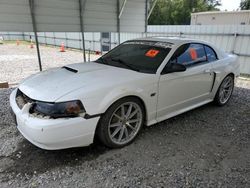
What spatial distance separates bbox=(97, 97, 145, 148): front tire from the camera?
2.73 m

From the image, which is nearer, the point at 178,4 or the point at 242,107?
the point at 242,107

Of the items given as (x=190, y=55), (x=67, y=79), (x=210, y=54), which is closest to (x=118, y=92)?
(x=67, y=79)

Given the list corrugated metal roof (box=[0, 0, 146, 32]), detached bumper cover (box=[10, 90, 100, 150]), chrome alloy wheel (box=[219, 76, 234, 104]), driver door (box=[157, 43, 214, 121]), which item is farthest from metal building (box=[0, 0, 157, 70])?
chrome alloy wheel (box=[219, 76, 234, 104])

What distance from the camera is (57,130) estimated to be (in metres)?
2.36

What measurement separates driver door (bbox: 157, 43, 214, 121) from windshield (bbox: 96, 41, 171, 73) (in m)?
0.19

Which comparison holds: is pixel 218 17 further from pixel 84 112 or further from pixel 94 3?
pixel 84 112

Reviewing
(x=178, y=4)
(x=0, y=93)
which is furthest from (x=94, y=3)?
(x=178, y=4)

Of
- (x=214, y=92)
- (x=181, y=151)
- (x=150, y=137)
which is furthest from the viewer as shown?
(x=214, y=92)

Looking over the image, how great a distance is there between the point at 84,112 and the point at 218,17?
22986 millimetres

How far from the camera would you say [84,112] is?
250 cm

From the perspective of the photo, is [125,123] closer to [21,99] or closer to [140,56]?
[140,56]

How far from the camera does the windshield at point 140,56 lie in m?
3.31

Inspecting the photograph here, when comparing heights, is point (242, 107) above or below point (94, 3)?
below

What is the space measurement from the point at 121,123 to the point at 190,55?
177 cm
